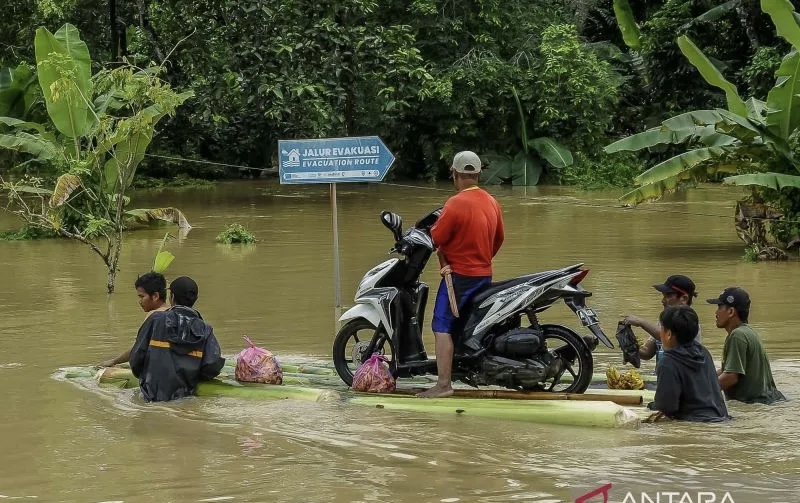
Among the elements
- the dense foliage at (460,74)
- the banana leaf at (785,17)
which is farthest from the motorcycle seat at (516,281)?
the dense foliage at (460,74)

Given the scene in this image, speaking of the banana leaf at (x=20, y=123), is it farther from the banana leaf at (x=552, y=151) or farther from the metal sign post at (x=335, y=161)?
the banana leaf at (x=552, y=151)

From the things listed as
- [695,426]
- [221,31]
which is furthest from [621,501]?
[221,31]

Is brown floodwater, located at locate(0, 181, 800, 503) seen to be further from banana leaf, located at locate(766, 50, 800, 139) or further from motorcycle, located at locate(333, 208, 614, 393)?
banana leaf, located at locate(766, 50, 800, 139)

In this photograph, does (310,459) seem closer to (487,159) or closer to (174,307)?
(174,307)

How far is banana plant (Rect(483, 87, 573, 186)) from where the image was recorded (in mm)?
29172

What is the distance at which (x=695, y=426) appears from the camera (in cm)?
679

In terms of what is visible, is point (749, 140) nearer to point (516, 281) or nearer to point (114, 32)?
point (516, 281)

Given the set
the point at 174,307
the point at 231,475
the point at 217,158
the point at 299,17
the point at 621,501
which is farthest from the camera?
the point at 217,158

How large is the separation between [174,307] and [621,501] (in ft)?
11.8

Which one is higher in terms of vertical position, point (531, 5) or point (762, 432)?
point (531, 5)

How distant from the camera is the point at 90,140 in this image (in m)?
16.7

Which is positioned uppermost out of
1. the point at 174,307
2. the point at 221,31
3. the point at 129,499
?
the point at 221,31

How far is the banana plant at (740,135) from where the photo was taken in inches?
549

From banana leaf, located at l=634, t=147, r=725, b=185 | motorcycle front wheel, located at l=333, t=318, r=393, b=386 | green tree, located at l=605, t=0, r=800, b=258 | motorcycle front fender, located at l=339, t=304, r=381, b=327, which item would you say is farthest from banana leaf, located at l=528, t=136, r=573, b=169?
motorcycle front fender, located at l=339, t=304, r=381, b=327
